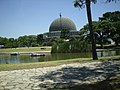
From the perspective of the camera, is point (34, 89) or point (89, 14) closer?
point (34, 89)

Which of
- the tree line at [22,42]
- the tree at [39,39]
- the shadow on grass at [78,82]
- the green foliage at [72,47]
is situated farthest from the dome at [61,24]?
the shadow on grass at [78,82]

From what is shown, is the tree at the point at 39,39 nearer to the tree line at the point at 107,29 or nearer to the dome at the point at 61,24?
the dome at the point at 61,24

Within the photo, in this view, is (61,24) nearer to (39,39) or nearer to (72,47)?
Result: (39,39)

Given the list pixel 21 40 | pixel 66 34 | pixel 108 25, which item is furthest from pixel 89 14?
pixel 21 40

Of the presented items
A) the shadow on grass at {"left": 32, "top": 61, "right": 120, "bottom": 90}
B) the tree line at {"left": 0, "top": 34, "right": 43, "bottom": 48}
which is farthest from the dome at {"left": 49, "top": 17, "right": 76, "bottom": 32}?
the shadow on grass at {"left": 32, "top": 61, "right": 120, "bottom": 90}

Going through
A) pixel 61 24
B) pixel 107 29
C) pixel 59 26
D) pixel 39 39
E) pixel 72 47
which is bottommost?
pixel 72 47

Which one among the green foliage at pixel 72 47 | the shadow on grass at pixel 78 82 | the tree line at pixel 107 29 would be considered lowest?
the shadow on grass at pixel 78 82

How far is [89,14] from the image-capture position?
51.9 ft

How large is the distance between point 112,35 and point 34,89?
46.6 meters

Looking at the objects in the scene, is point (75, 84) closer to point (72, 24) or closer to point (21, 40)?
point (21, 40)

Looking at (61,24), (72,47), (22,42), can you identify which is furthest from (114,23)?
A: (61,24)

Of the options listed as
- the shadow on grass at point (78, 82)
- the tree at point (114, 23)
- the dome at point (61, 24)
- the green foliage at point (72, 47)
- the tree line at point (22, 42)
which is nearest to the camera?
the shadow on grass at point (78, 82)

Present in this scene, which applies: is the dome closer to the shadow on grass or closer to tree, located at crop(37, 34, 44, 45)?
tree, located at crop(37, 34, 44, 45)

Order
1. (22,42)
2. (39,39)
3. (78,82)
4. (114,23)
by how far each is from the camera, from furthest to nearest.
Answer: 1. (22,42)
2. (39,39)
3. (114,23)
4. (78,82)
